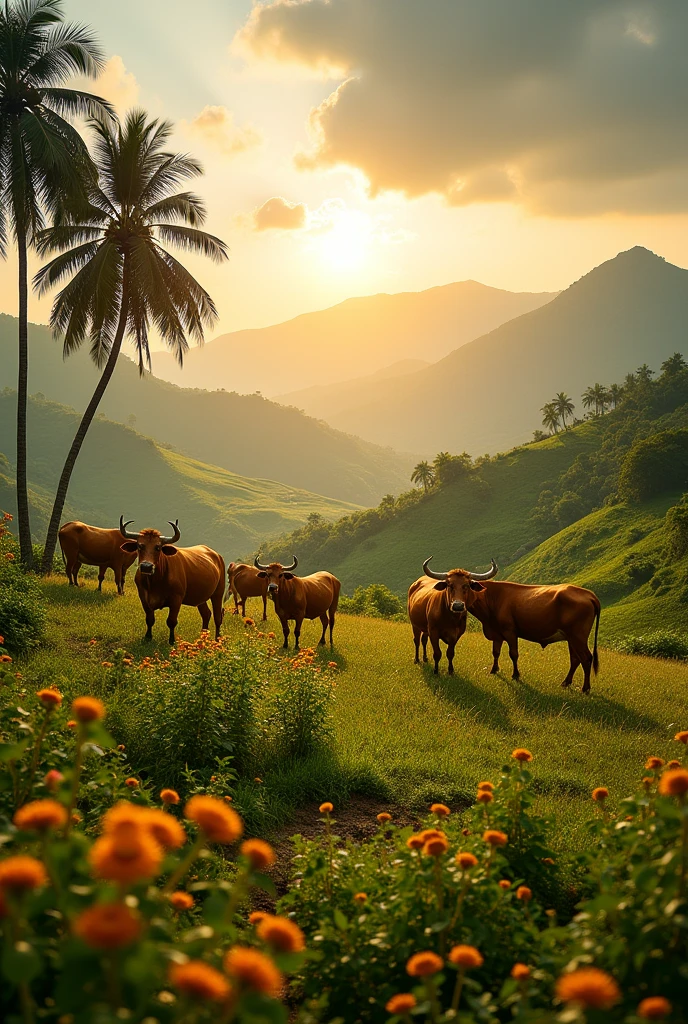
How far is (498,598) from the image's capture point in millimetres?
11906

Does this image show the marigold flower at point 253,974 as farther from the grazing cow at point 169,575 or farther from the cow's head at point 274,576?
the cow's head at point 274,576

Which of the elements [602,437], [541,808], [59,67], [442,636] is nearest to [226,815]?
[541,808]

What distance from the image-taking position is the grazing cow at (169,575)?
11.1 metres

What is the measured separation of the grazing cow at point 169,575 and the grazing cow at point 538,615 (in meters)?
4.17

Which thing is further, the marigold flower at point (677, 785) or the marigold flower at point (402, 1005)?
the marigold flower at point (677, 785)

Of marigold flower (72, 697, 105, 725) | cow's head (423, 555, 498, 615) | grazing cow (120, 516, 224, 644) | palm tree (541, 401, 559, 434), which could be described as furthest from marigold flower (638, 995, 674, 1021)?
palm tree (541, 401, 559, 434)

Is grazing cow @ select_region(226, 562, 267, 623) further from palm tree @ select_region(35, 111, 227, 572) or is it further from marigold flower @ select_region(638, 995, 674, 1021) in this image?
marigold flower @ select_region(638, 995, 674, 1021)

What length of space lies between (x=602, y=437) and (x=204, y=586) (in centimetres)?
9344

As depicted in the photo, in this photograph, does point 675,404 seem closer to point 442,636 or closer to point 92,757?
point 442,636

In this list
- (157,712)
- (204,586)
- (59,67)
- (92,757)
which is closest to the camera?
(92,757)

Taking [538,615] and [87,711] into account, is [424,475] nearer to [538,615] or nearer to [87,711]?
[538,615]

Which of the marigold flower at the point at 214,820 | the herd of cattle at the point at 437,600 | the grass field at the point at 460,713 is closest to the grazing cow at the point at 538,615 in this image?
the herd of cattle at the point at 437,600

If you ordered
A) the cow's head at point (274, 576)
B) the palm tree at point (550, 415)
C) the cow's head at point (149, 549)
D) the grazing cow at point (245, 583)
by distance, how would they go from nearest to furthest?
the cow's head at point (149, 549) → the cow's head at point (274, 576) → the grazing cow at point (245, 583) → the palm tree at point (550, 415)

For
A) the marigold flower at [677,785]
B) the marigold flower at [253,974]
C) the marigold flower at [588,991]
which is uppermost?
the marigold flower at [677,785]
